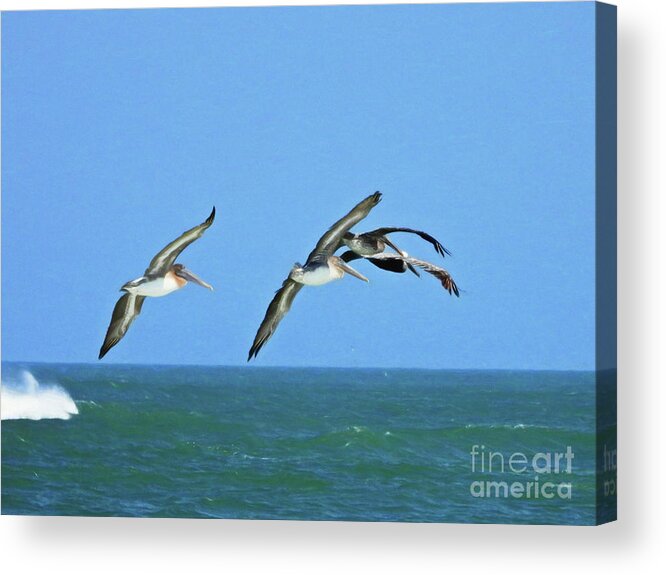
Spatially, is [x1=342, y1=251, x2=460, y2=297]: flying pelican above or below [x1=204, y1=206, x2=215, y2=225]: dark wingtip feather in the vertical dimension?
below

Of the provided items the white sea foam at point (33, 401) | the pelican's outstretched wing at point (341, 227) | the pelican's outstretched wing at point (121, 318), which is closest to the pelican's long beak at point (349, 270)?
the pelican's outstretched wing at point (341, 227)

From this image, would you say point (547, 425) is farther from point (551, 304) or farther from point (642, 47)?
point (642, 47)

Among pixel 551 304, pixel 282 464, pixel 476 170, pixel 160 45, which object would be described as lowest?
pixel 282 464

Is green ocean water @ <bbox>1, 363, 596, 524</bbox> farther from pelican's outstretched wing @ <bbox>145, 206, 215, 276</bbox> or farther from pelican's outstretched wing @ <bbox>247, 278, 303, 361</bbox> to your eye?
pelican's outstretched wing @ <bbox>145, 206, 215, 276</bbox>

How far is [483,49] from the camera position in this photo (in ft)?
54.9

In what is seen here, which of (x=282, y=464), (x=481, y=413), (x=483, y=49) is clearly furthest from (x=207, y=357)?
(x=483, y=49)

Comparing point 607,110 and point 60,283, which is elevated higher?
point 607,110

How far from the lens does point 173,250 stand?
17.3m

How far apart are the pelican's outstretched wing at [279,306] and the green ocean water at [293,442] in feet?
1.18

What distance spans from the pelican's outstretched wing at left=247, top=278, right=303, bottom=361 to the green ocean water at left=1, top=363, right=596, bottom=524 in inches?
14.2

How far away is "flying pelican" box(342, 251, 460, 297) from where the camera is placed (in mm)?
16844

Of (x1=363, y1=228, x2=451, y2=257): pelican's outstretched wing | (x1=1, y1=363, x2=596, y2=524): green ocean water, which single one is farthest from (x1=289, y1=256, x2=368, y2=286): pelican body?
(x1=1, y1=363, x2=596, y2=524): green ocean water

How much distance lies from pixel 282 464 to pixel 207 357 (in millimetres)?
1099

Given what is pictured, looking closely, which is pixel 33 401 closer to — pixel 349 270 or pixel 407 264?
pixel 349 270
